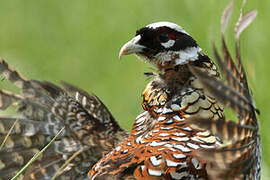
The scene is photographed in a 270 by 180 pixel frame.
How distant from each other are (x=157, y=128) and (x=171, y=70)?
32cm

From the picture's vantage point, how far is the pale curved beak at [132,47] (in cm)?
300

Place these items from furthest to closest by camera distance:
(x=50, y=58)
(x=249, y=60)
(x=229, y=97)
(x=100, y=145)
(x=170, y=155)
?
(x=50, y=58), (x=249, y=60), (x=100, y=145), (x=170, y=155), (x=229, y=97)

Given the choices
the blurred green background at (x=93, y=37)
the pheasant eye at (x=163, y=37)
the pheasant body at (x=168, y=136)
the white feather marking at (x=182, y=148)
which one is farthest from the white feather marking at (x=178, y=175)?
the blurred green background at (x=93, y=37)

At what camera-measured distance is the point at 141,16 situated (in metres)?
5.76

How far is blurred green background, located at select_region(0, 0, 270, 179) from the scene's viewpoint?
18.1 feet

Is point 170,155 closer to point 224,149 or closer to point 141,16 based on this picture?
point 224,149

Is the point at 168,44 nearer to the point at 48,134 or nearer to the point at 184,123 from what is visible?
the point at 184,123

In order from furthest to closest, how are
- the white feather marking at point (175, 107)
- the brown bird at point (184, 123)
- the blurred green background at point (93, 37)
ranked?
the blurred green background at point (93, 37)
the white feather marking at point (175, 107)
the brown bird at point (184, 123)

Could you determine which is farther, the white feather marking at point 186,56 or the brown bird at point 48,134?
the brown bird at point 48,134

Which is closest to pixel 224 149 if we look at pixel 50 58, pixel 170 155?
pixel 170 155

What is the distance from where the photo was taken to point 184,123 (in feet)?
9.45

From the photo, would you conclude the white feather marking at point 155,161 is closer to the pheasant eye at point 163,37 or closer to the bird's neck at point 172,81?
the bird's neck at point 172,81

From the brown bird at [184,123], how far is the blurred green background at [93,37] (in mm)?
1757

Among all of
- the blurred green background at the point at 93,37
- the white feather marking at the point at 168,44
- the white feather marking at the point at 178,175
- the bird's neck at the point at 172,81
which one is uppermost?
the blurred green background at the point at 93,37
